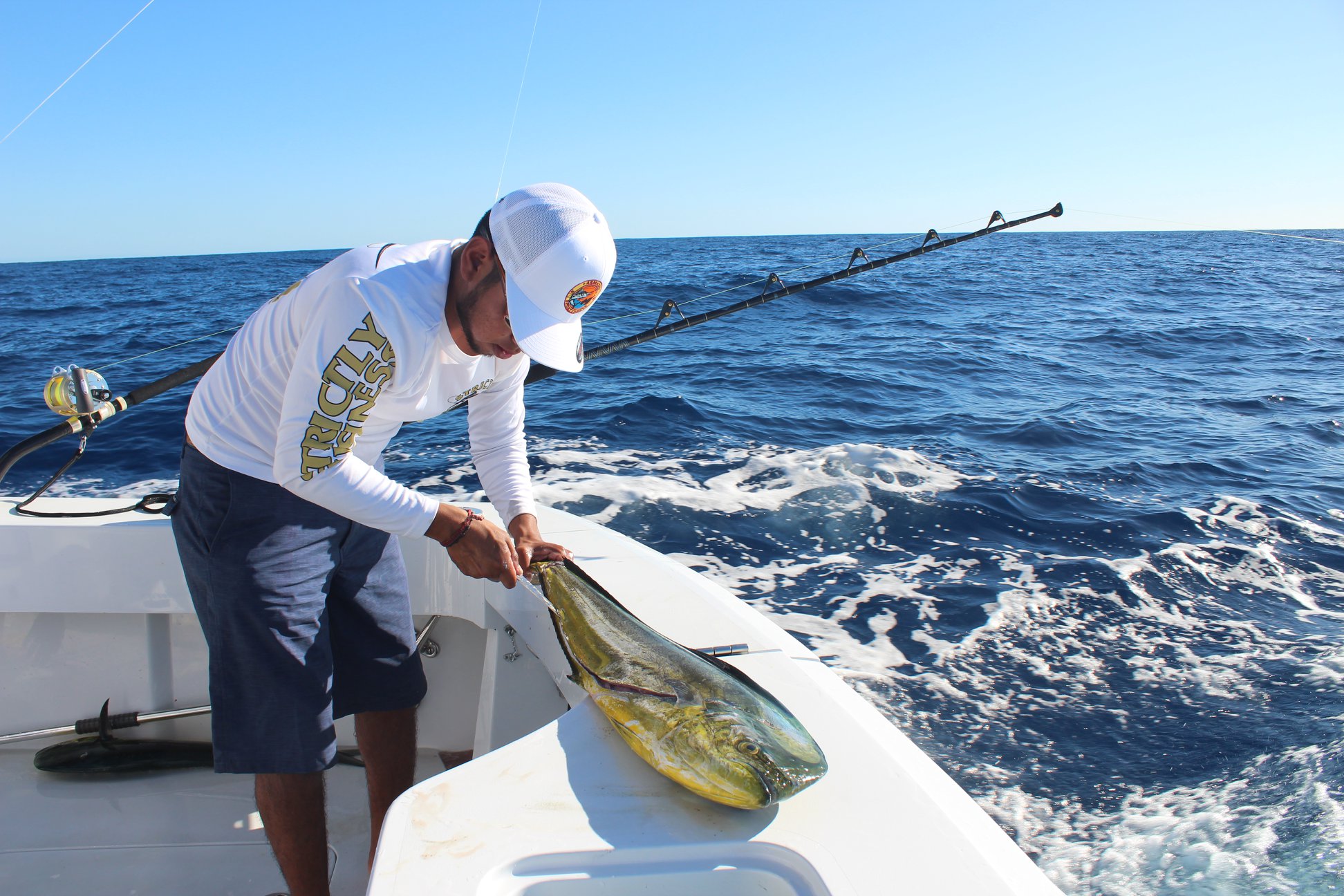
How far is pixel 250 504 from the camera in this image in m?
1.55

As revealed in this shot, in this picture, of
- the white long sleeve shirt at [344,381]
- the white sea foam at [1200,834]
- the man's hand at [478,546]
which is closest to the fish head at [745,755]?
the man's hand at [478,546]

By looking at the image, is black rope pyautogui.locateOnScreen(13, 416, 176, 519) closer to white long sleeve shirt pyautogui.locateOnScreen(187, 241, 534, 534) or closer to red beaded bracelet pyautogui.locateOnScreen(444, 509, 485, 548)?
white long sleeve shirt pyautogui.locateOnScreen(187, 241, 534, 534)

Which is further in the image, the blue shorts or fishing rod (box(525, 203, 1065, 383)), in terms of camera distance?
fishing rod (box(525, 203, 1065, 383))

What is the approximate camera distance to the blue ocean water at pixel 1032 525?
273 cm

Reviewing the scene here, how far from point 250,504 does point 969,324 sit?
13.8 metres

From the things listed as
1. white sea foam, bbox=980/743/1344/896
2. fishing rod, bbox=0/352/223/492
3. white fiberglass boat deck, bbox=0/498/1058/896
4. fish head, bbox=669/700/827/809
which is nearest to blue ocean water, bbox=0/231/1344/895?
white sea foam, bbox=980/743/1344/896

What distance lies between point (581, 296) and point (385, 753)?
4.10ft

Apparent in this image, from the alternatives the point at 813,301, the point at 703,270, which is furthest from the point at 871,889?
the point at 703,270

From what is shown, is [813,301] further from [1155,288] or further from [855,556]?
[855,556]

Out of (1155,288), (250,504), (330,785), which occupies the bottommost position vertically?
(330,785)

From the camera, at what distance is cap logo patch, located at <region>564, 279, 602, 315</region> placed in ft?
4.70

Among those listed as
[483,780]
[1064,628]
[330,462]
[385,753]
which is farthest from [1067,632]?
[330,462]

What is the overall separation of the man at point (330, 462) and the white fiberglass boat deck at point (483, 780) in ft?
1.11

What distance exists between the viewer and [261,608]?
1565 mm
